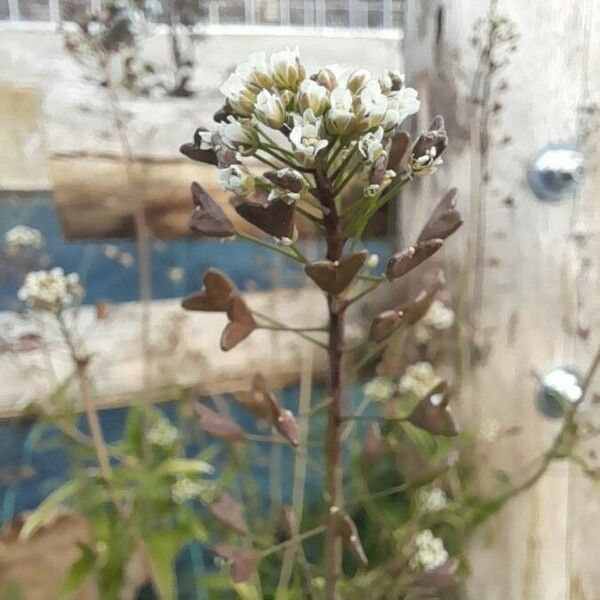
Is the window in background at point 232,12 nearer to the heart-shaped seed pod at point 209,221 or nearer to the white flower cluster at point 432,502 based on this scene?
the heart-shaped seed pod at point 209,221

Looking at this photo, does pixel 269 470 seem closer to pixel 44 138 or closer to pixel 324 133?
pixel 44 138

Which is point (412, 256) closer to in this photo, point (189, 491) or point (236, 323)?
point (236, 323)

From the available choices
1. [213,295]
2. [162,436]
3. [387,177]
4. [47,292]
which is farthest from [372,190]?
[162,436]

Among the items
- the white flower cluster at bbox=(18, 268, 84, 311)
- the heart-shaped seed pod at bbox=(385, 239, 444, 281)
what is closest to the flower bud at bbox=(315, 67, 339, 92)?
the heart-shaped seed pod at bbox=(385, 239, 444, 281)

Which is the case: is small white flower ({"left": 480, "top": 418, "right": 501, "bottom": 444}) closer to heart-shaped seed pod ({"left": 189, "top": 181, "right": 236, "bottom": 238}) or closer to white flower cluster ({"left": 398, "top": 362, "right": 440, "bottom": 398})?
white flower cluster ({"left": 398, "top": 362, "right": 440, "bottom": 398})

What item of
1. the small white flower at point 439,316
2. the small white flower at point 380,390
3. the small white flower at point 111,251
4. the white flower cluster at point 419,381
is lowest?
the small white flower at point 380,390

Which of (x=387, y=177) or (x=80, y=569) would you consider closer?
(x=387, y=177)

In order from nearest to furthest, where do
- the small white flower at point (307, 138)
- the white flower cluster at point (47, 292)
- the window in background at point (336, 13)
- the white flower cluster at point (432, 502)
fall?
the small white flower at point (307, 138) < the white flower cluster at point (47, 292) < the white flower cluster at point (432, 502) < the window in background at point (336, 13)

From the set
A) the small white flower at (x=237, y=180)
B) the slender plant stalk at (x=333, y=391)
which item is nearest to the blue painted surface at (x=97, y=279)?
the slender plant stalk at (x=333, y=391)
